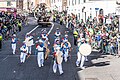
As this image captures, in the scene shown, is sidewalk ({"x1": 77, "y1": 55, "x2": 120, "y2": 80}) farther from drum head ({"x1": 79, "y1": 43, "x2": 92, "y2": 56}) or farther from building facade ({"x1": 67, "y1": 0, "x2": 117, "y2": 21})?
building facade ({"x1": 67, "y1": 0, "x2": 117, "y2": 21})

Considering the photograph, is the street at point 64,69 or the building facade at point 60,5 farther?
the building facade at point 60,5

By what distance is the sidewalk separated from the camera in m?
18.8

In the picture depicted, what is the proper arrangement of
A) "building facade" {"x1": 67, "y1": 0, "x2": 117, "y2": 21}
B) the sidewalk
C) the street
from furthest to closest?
1. "building facade" {"x1": 67, "y1": 0, "x2": 117, "y2": 21}
2. the street
3. the sidewalk

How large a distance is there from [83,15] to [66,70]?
38724 millimetres

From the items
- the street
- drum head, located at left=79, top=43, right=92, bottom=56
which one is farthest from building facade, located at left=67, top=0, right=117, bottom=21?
drum head, located at left=79, top=43, right=92, bottom=56

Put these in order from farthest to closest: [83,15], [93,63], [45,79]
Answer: [83,15], [93,63], [45,79]

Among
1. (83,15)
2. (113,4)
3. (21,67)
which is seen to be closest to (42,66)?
(21,67)

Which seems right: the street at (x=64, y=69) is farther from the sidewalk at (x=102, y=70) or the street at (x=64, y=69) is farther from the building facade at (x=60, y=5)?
the building facade at (x=60, y=5)

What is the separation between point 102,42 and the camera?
92.5ft

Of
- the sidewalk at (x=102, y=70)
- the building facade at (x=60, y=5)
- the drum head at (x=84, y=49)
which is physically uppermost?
the building facade at (x=60, y=5)

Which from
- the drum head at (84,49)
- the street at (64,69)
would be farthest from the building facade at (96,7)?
the drum head at (84,49)

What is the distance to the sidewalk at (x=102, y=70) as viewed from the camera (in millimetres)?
18797

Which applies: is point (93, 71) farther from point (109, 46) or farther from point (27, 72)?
point (109, 46)

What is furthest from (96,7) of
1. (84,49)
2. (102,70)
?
(102,70)
